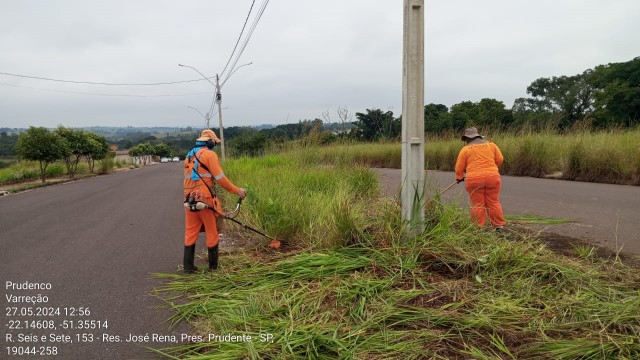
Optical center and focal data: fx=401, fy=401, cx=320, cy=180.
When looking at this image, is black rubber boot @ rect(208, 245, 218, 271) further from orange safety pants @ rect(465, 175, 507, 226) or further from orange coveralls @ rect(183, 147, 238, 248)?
orange safety pants @ rect(465, 175, 507, 226)

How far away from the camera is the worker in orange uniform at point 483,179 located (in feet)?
17.5

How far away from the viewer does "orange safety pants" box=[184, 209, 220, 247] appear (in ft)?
15.0

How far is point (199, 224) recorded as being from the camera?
4680mm

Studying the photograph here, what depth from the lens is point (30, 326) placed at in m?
3.51

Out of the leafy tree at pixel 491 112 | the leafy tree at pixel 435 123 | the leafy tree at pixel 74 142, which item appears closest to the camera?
the leafy tree at pixel 435 123

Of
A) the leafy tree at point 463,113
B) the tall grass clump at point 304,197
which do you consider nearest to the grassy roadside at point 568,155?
the tall grass clump at point 304,197

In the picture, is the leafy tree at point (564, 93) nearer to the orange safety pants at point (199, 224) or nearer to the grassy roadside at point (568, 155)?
the grassy roadside at point (568, 155)

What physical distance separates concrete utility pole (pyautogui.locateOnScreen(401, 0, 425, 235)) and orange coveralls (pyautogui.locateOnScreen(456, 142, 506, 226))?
1350 mm

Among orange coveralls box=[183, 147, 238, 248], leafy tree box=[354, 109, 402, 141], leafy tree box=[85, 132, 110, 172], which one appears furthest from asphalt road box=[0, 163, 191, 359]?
leafy tree box=[85, 132, 110, 172]

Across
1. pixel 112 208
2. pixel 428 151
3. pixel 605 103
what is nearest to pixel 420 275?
pixel 112 208

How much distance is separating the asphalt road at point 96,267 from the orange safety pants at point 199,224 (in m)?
0.62

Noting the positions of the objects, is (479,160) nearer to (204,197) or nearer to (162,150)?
(204,197)

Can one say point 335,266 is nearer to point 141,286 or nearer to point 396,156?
point 141,286

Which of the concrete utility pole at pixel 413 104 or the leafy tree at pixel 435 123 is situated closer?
the concrete utility pole at pixel 413 104
